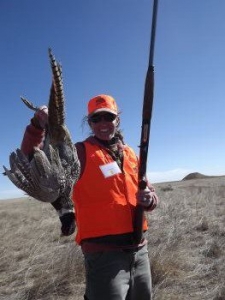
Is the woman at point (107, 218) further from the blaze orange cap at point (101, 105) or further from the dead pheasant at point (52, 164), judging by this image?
the dead pheasant at point (52, 164)

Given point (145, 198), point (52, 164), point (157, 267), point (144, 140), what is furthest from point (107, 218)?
point (157, 267)

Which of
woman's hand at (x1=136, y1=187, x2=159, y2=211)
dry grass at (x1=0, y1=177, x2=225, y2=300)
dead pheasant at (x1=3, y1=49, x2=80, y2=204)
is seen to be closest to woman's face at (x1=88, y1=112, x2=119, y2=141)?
woman's hand at (x1=136, y1=187, x2=159, y2=211)

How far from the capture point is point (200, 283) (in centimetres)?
641

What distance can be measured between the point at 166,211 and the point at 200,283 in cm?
684

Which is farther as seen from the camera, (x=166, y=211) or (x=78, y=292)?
(x=166, y=211)

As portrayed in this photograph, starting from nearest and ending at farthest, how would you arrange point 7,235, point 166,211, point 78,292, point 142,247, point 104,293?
point 104,293
point 142,247
point 78,292
point 7,235
point 166,211

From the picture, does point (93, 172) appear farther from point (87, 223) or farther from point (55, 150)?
point (55, 150)

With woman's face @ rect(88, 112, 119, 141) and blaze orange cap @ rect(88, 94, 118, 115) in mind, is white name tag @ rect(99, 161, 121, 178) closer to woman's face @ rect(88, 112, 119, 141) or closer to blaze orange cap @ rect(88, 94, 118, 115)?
woman's face @ rect(88, 112, 119, 141)

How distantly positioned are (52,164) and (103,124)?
145 cm

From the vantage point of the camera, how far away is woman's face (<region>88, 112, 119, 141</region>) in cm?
388

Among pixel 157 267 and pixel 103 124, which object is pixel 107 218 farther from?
pixel 157 267

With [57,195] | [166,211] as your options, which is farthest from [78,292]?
[166,211]

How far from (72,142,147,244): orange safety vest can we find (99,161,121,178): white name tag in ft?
0.07

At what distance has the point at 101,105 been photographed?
3.85m
